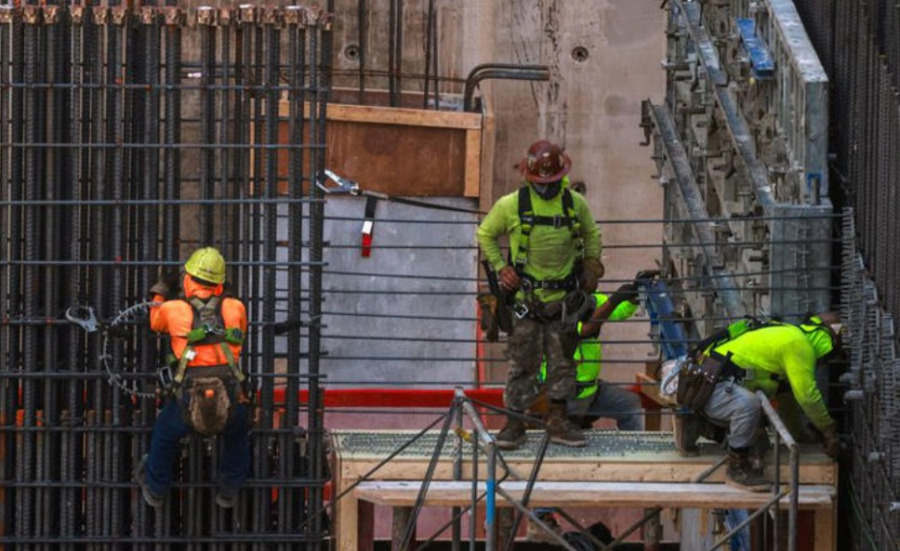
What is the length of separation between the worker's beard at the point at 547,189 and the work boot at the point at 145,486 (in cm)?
355

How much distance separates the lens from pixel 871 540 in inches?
655

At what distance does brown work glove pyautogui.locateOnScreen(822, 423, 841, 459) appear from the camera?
56.2 feet

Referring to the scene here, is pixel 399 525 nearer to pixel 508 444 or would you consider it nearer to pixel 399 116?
pixel 508 444

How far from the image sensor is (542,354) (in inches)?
683

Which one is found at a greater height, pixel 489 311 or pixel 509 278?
pixel 509 278

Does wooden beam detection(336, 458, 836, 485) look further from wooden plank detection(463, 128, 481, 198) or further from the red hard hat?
wooden plank detection(463, 128, 481, 198)

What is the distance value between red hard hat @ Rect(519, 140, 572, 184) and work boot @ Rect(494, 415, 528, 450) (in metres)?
1.86

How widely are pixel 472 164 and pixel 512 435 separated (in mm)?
7583

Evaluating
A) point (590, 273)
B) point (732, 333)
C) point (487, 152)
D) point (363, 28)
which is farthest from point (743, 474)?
point (363, 28)

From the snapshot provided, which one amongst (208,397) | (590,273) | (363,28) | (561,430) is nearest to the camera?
(208,397)

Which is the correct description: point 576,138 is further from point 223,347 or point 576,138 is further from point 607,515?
point 223,347

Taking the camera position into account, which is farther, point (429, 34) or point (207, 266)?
point (429, 34)

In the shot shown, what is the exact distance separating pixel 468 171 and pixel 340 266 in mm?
1728

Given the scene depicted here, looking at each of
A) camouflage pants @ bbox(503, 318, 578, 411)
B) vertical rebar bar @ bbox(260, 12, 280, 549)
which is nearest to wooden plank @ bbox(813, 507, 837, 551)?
Result: camouflage pants @ bbox(503, 318, 578, 411)
